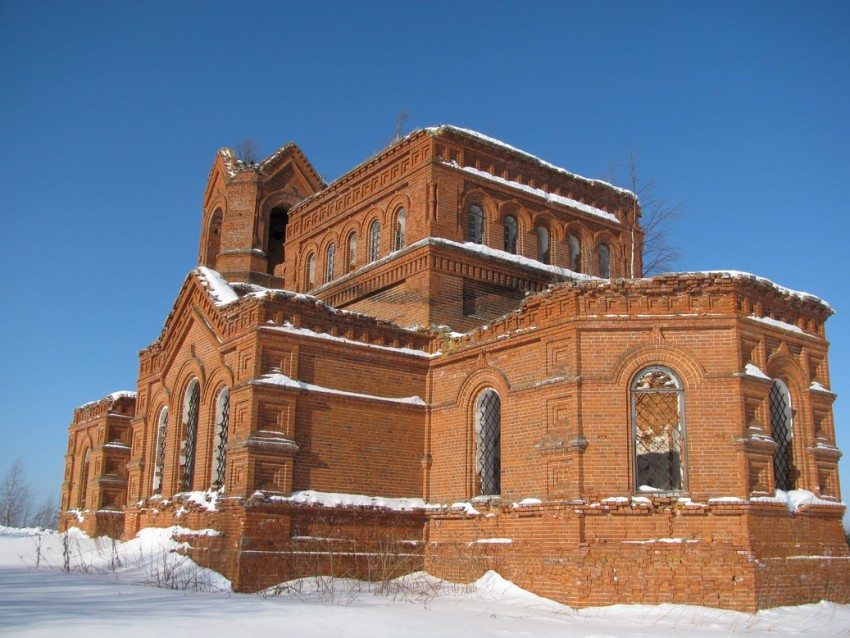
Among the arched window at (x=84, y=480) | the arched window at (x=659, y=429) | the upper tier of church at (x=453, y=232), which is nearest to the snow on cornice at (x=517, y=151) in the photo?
the upper tier of church at (x=453, y=232)

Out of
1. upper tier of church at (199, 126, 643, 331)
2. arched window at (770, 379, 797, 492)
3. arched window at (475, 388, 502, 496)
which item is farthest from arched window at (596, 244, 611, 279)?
arched window at (770, 379, 797, 492)

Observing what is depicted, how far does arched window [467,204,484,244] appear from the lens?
19.1 metres

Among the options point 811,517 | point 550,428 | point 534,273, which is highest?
point 534,273

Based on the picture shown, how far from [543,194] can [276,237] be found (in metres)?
9.66

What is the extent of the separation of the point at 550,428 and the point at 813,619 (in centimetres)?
453

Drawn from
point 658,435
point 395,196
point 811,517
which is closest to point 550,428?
point 658,435

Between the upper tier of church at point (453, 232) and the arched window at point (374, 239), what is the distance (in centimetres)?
3

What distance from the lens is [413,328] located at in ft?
56.5

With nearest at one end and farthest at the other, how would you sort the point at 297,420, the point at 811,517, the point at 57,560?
the point at 811,517
the point at 297,420
the point at 57,560

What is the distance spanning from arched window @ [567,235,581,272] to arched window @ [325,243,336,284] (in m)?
5.95

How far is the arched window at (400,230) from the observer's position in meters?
19.2

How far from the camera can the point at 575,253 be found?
20.8 m

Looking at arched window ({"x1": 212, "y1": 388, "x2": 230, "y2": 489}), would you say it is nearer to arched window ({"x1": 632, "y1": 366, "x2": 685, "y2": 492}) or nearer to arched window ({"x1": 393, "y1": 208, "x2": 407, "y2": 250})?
arched window ({"x1": 393, "y1": 208, "x2": 407, "y2": 250})

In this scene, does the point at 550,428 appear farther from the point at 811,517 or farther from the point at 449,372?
the point at 811,517
